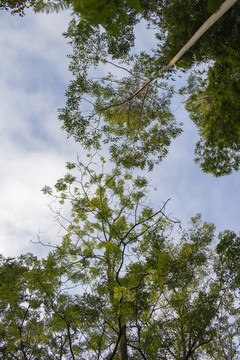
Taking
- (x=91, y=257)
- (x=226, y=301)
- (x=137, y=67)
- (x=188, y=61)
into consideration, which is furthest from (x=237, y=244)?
(x=137, y=67)

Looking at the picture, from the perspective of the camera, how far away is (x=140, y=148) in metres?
9.51

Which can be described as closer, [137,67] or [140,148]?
[137,67]

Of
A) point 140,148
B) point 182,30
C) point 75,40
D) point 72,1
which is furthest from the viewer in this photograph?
point 140,148

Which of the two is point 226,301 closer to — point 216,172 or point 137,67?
point 216,172

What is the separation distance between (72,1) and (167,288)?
7923mm

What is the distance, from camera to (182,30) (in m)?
5.84

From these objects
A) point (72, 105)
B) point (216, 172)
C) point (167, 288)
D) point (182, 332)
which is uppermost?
point (72, 105)

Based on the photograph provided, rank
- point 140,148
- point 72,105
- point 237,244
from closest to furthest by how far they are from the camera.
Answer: point 237,244
point 72,105
point 140,148

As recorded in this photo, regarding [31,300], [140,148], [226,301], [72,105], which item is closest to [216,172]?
[140,148]

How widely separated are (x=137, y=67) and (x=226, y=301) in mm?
8412

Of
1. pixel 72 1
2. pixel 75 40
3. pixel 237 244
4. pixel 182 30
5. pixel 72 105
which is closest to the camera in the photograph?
pixel 72 1

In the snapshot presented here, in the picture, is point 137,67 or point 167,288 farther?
point 137,67

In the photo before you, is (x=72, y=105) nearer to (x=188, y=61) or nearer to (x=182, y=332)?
(x=188, y=61)

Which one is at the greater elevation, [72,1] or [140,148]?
[140,148]
